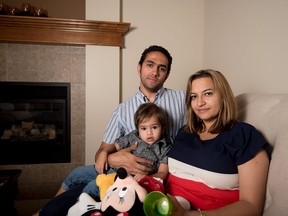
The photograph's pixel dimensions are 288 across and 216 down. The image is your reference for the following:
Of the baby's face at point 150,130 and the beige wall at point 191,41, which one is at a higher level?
the beige wall at point 191,41

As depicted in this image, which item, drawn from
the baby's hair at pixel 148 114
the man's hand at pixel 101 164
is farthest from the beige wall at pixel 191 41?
the man's hand at pixel 101 164

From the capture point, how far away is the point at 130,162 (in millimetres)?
1316

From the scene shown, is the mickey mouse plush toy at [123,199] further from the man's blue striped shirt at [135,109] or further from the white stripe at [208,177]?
the man's blue striped shirt at [135,109]

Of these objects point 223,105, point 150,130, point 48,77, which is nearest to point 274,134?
point 223,105

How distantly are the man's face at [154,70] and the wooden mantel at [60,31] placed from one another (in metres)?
1.11

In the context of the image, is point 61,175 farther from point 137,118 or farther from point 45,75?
point 137,118

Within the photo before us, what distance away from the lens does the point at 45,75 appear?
2.69 meters

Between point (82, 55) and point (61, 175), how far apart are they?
1388 millimetres

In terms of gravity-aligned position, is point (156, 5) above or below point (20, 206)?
above

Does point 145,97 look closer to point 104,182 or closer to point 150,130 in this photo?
point 150,130

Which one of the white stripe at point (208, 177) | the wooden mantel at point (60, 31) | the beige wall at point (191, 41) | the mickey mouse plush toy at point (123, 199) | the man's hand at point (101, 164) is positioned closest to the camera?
the mickey mouse plush toy at point (123, 199)

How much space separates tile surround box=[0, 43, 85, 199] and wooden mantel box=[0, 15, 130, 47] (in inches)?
6.2

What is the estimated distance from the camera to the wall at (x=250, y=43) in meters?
1.50

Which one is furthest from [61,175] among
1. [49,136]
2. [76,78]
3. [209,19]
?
[209,19]
